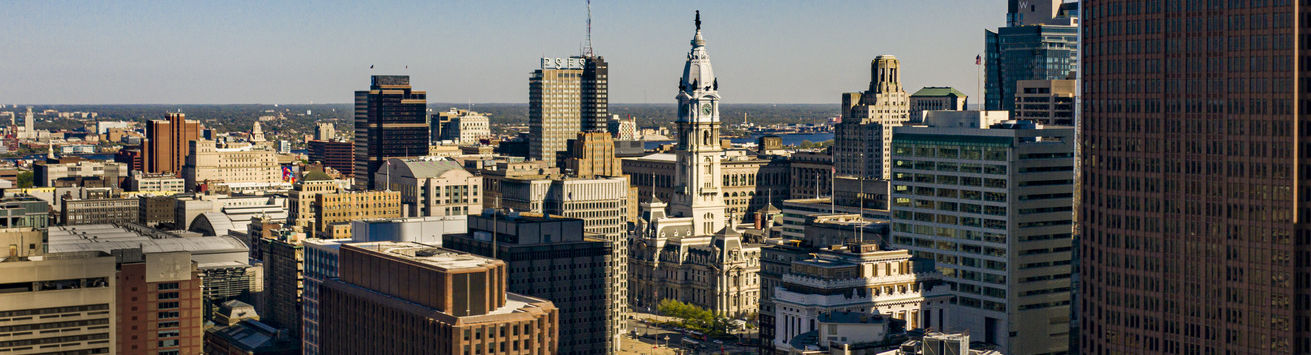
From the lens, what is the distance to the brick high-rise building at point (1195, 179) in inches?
6973

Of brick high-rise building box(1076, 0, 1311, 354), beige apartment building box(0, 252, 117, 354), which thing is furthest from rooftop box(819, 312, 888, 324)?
beige apartment building box(0, 252, 117, 354)

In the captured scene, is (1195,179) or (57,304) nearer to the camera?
(57,304)

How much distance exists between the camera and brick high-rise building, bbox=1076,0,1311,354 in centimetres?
17712

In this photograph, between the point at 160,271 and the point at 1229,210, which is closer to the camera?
the point at 1229,210

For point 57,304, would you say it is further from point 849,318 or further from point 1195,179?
point 1195,179

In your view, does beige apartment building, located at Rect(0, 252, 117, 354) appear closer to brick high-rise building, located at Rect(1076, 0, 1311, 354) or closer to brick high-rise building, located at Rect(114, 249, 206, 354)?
brick high-rise building, located at Rect(114, 249, 206, 354)

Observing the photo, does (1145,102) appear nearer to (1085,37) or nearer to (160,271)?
(1085,37)

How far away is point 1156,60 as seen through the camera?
189750 mm

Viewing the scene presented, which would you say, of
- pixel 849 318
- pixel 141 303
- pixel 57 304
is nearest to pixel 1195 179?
pixel 849 318

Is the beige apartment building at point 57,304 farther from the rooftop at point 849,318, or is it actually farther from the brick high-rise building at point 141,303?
the rooftop at point 849,318

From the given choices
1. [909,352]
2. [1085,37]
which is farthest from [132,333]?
[1085,37]

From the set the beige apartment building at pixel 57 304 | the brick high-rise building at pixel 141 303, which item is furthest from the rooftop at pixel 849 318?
the beige apartment building at pixel 57 304

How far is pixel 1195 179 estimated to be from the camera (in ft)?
607

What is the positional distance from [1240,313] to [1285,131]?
18.9 metres
